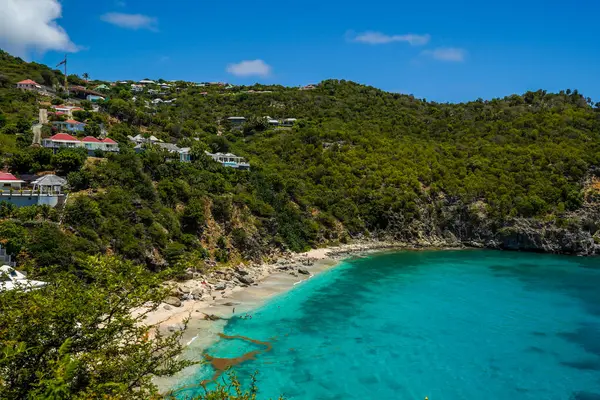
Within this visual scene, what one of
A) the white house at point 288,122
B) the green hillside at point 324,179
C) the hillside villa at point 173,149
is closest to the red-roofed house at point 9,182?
the green hillside at point 324,179

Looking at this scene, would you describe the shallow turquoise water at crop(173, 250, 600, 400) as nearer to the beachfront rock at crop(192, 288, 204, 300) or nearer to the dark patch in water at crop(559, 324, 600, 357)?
the dark patch in water at crop(559, 324, 600, 357)

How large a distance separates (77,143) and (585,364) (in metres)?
46.0

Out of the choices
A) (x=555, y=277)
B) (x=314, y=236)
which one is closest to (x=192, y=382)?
(x=314, y=236)

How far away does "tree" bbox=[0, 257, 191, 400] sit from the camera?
8305 mm

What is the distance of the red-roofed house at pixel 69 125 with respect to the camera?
4850 centimetres

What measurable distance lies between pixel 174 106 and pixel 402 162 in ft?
167

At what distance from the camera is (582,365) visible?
23.8m

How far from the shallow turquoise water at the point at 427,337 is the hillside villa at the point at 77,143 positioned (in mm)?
25124

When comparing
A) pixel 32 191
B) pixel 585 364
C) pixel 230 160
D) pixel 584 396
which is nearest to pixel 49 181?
pixel 32 191

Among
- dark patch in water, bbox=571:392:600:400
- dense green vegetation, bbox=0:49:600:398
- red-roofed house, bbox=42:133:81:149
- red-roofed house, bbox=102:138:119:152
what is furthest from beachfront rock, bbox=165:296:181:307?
dark patch in water, bbox=571:392:600:400

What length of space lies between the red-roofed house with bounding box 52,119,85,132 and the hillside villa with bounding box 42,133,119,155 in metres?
6.51

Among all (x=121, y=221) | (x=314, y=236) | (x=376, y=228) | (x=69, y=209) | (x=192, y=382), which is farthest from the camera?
(x=376, y=228)

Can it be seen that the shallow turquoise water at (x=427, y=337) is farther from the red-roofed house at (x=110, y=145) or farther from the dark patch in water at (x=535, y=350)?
the red-roofed house at (x=110, y=145)

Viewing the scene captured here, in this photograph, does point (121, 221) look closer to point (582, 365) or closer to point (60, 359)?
point (60, 359)
